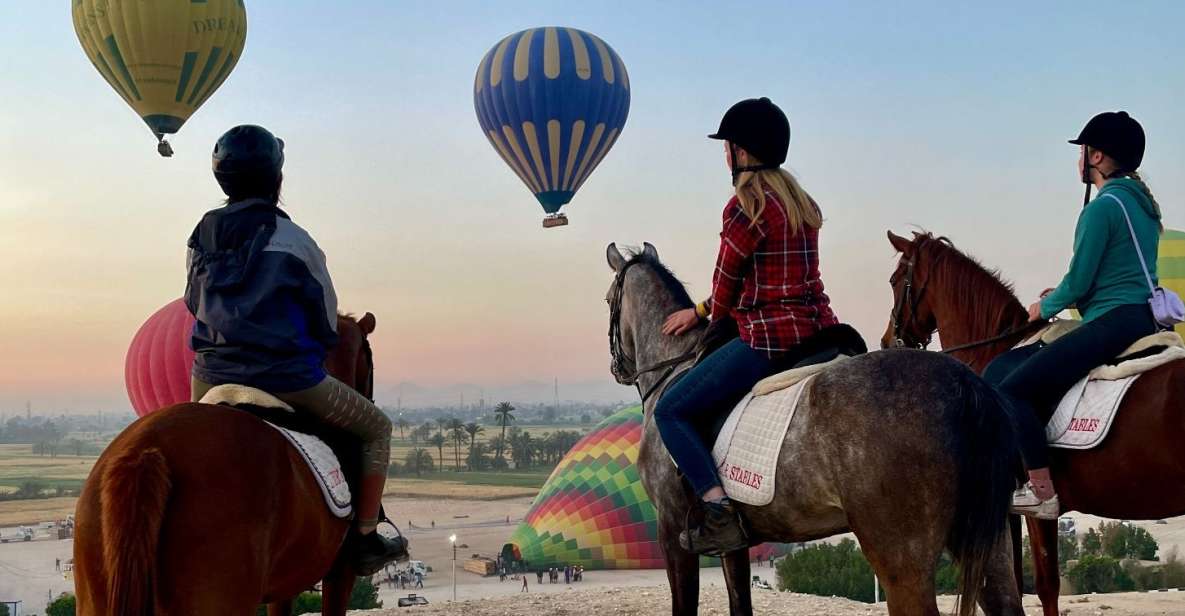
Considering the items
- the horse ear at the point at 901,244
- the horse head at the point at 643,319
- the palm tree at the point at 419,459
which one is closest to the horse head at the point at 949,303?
the horse ear at the point at 901,244

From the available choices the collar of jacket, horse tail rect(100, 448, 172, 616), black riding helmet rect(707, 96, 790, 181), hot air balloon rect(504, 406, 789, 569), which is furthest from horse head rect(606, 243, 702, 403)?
hot air balloon rect(504, 406, 789, 569)

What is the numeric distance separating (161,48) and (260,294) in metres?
32.4

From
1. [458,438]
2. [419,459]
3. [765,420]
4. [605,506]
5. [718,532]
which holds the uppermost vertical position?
[458,438]

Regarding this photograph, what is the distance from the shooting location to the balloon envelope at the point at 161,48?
33.2m

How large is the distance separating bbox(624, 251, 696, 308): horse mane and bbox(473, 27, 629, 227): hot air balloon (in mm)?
33739

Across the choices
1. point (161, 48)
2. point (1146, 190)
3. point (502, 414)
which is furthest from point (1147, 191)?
point (502, 414)

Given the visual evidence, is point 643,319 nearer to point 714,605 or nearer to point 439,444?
point 714,605

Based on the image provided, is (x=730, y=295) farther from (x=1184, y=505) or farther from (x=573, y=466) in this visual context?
(x=573, y=466)

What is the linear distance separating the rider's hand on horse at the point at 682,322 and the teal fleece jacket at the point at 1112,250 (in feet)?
7.26

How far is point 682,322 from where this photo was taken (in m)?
6.21

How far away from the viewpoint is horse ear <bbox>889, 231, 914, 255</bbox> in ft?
26.3

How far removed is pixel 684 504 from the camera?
5684 millimetres

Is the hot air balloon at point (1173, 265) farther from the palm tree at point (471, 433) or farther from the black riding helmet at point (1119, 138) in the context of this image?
the palm tree at point (471, 433)

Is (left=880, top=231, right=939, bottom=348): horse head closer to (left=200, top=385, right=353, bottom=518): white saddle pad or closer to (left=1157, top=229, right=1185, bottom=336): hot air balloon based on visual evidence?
(left=200, top=385, right=353, bottom=518): white saddle pad
